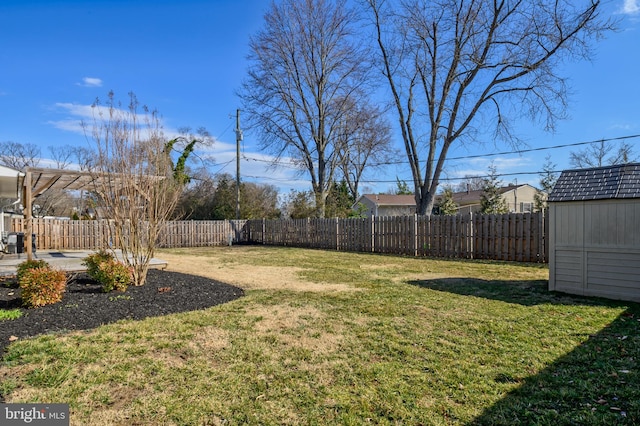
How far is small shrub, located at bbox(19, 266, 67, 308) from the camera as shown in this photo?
16.3ft

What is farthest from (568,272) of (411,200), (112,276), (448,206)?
(411,200)

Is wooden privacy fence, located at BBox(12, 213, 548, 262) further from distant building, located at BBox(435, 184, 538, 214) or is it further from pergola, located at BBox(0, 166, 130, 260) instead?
distant building, located at BBox(435, 184, 538, 214)

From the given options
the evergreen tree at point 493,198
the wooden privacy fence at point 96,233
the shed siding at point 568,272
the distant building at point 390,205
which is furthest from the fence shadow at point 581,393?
the distant building at point 390,205

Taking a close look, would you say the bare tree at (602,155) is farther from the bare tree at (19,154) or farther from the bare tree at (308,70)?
the bare tree at (19,154)

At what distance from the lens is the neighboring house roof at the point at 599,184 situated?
229 inches

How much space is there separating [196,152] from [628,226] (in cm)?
2664

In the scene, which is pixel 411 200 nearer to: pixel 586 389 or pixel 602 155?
pixel 602 155

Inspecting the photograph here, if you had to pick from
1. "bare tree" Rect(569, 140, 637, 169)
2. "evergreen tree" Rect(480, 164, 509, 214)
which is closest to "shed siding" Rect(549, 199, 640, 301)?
"evergreen tree" Rect(480, 164, 509, 214)

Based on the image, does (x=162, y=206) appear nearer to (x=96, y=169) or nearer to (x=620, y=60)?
(x=96, y=169)

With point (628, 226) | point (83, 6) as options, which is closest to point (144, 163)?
point (83, 6)

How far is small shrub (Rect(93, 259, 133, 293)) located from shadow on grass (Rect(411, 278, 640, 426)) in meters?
5.72

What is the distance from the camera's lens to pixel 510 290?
22.0 ft

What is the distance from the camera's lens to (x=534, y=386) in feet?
9.16

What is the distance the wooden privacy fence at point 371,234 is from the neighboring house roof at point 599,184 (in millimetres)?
5008
